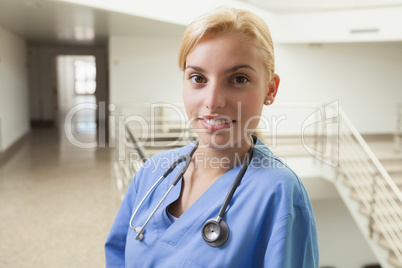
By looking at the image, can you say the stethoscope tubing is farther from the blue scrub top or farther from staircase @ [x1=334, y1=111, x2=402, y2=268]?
staircase @ [x1=334, y1=111, x2=402, y2=268]

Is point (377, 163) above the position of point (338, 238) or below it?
above

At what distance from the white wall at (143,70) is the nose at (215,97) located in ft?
17.2

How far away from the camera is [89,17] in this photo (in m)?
4.21

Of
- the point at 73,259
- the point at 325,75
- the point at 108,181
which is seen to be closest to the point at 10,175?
the point at 108,181

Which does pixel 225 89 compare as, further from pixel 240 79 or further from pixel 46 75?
pixel 46 75

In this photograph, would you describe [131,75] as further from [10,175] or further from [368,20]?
[368,20]

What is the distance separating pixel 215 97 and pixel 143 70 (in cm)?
537

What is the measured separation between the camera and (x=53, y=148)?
5.62m

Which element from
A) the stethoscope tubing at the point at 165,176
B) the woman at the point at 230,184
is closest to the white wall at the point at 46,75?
the stethoscope tubing at the point at 165,176

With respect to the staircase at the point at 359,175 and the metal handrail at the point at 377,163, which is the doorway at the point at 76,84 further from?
the metal handrail at the point at 377,163

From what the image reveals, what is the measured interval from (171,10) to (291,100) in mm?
2708

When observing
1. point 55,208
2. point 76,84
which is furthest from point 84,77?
point 55,208

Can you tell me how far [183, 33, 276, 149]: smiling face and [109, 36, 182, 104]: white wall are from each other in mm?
5218

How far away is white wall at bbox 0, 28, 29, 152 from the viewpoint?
17.1 ft
